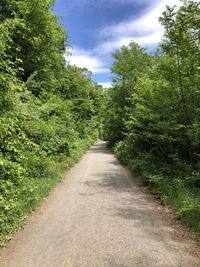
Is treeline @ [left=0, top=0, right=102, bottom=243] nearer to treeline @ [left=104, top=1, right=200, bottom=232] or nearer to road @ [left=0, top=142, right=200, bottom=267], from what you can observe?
road @ [left=0, top=142, right=200, bottom=267]

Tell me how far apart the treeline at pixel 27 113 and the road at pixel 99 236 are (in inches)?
22.6

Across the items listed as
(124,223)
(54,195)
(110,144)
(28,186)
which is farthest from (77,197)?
(110,144)

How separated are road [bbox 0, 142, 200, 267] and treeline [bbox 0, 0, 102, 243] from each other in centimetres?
57

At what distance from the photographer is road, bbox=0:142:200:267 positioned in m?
4.33

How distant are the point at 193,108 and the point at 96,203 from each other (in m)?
5.00

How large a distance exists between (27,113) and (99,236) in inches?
181

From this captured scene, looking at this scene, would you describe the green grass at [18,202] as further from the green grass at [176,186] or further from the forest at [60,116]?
the green grass at [176,186]

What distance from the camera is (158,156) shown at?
12852mm

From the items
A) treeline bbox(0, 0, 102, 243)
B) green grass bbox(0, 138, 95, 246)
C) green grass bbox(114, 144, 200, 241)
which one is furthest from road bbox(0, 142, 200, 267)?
treeline bbox(0, 0, 102, 243)

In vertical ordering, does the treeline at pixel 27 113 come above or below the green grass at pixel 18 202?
above

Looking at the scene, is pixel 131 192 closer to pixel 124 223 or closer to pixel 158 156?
pixel 124 223

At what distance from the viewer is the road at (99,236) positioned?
4.33m

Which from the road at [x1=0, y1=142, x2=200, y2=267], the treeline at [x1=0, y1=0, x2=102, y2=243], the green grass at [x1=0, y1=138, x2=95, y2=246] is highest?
the treeline at [x1=0, y1=0, x2=102, y2=243]

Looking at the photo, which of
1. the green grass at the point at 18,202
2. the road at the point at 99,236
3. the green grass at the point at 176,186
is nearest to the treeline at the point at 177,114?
the green grass at the point at 176,186
